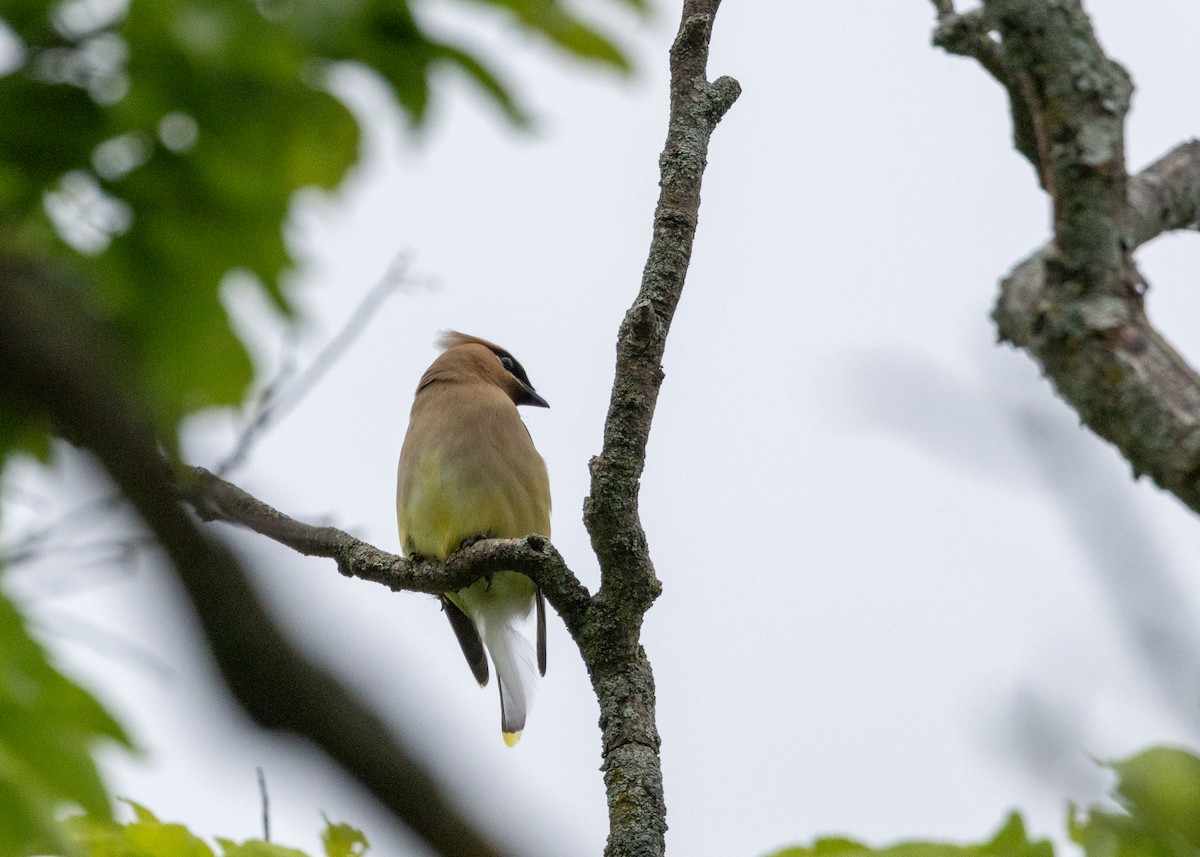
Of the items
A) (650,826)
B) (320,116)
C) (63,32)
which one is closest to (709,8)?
(320,116)

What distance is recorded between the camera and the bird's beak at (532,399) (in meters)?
8.20

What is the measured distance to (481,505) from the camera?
251 inches

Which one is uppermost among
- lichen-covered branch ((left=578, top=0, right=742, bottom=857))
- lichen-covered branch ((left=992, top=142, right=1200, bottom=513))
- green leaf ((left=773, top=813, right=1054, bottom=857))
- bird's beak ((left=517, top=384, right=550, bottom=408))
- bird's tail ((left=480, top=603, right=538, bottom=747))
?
bird's beak ((left=517, top=384, right=550, bottom=408))

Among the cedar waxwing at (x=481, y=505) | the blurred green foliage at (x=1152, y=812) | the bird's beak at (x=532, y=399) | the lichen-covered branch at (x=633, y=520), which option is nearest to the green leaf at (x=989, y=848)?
the blurred green foliage at (x=1152, y=812)

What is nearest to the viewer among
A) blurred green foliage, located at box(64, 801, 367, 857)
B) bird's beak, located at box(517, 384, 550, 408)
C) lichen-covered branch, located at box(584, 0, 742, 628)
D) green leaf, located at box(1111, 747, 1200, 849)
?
green leaf, located at box(1111, 747, 1200, 849)

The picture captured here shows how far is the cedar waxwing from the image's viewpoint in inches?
251

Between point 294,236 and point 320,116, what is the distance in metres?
0.22

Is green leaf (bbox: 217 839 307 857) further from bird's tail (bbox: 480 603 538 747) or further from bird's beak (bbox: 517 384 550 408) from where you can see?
bird's beak (bbox: 517 384 550 408)

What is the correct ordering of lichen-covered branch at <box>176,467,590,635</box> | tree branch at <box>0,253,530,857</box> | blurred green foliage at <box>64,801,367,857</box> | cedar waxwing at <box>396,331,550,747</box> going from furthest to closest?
1. cedar waxwing at <box>396,331,550,747</box>
2. lichen-covered branch at <box>176,467,590,635</box>
3. blurred green foliage at <box>64,801,367,857</box>
4. tree branch at <box>0,253,530,857</box>

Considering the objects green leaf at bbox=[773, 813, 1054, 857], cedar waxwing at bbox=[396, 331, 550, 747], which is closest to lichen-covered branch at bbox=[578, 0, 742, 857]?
green leaf at bbox=[773, 813, 1054, 857]

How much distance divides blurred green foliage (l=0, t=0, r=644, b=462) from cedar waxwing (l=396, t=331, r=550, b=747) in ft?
12.8

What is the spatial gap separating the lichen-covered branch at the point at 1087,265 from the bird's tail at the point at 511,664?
498 cm

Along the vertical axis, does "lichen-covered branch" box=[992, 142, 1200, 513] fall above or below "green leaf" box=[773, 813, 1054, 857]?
above

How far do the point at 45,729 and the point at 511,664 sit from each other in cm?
502
